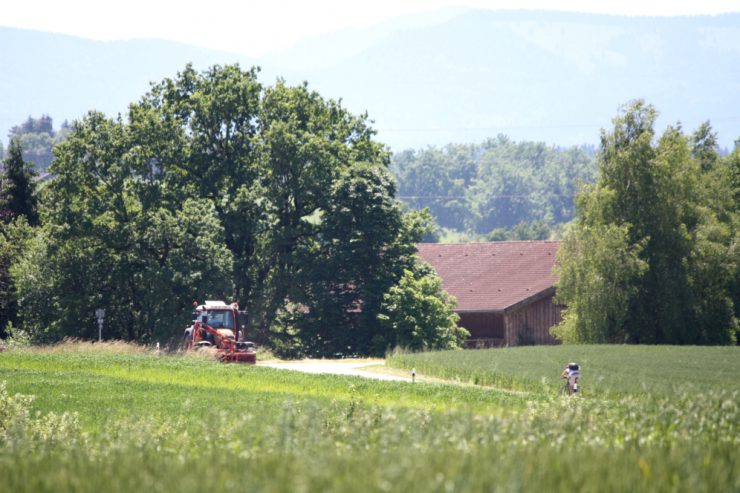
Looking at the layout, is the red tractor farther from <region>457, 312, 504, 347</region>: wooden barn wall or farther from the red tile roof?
<region>457, 312, 504, 347</region>: wooden barn wall

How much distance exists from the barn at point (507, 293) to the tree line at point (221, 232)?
16.5 feet

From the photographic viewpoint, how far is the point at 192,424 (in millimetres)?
22000

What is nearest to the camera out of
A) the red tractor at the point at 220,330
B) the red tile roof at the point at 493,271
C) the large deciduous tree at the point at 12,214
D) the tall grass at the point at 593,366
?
the tall grass at the point at 593,366

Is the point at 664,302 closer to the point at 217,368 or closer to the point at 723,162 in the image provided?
the point at 723,162

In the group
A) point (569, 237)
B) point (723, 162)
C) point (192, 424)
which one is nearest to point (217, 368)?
point (192, 424)

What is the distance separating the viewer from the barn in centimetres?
6625

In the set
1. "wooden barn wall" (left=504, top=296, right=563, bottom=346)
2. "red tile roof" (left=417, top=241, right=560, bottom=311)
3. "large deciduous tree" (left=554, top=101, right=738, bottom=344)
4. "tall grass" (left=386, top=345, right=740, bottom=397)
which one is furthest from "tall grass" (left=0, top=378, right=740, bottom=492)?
"red tile roof" (left=417, top=241, right=560, bottom=311)

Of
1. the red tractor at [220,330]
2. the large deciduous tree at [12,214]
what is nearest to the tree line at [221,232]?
the large deciduous tree at [12,214]

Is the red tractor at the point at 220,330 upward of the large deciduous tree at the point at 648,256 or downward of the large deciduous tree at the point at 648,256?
downward

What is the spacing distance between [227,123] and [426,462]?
173 ft

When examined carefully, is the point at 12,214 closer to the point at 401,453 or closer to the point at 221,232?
the point at 221,232

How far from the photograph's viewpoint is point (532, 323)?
67188 millimetres

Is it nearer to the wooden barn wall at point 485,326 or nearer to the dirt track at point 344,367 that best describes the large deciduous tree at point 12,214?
the dirt track at point 344,367

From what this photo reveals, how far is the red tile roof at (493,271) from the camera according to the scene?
6694 cm
